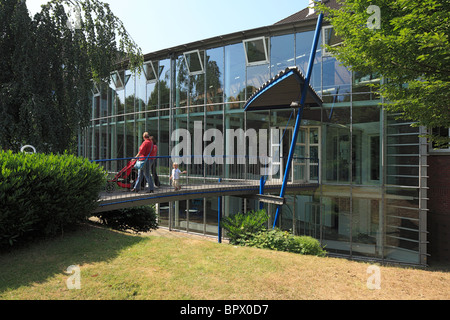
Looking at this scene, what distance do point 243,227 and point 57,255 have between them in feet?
15.0

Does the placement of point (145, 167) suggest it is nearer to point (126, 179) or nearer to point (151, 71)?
point (126, 179)

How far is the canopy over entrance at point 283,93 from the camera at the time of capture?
9250mm

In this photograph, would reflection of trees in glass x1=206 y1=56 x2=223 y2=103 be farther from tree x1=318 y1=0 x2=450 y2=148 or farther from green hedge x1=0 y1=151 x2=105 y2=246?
green hedge x1=0 y1=151 x2=105 y2=246

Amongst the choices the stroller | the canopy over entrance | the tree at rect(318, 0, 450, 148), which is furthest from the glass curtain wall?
the stroller

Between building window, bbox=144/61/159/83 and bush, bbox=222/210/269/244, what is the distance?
12094 millimetres

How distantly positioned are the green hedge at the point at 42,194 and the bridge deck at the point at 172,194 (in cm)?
78

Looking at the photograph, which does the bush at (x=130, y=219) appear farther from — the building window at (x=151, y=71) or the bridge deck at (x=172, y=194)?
the building window at (x=151, y=71)

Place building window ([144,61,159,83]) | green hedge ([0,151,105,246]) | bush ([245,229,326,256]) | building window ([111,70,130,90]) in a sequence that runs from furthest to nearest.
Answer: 1. building window ([111,70,130,90])
2. building window ([144,61,159,83])
3. bush ([245,229,326,256])
4. green hedge ([0,151,105,246])

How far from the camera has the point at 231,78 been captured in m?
14.7

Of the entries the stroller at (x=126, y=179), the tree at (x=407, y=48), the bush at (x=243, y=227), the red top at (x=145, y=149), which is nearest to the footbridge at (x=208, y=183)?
the stroller at (x=126, y=179)

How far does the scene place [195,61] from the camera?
15.9m

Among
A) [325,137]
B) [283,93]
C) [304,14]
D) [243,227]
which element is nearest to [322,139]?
[325,137]

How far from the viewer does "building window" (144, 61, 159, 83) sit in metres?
17.6
